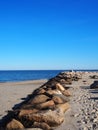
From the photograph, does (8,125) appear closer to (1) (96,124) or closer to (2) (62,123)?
(2) (62,123)

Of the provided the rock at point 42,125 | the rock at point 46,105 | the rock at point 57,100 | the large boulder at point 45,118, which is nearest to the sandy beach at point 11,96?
the rock at point 46,105

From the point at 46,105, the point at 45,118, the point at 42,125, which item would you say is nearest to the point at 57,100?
the point at 46,105

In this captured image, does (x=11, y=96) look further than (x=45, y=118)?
Yes

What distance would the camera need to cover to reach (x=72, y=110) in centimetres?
1438

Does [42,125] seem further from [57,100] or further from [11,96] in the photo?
[11,96]

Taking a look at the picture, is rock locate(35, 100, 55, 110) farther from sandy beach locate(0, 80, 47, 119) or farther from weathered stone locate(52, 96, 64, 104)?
sandy beach locate(0, 80, 47, 119)

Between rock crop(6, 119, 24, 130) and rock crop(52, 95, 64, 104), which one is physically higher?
rock crop(52, 95, 64, 104)

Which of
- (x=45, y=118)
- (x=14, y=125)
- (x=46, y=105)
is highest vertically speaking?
(x=46, y=105)

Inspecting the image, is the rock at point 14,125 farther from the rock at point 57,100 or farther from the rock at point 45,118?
the rock at point 57,100

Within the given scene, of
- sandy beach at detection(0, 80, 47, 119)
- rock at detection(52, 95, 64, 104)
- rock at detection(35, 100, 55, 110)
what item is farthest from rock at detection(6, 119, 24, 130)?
rock at detection(52, 95, 64, 104)

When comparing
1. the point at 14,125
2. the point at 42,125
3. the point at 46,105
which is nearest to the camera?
the point at 42,125

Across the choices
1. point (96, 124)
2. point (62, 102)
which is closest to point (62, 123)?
point (96, 124)

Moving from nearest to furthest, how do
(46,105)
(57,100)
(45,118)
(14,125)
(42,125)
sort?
(42,125)
(14,125)
(45,118)
(46,105)
(57,100)

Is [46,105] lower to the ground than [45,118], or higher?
higher
